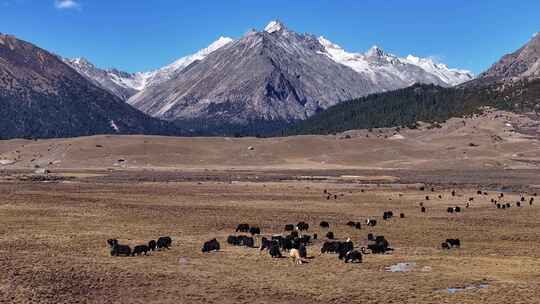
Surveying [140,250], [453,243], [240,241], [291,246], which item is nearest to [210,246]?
[240,241]

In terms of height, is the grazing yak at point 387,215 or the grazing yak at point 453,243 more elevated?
the grazing yak at point 387,215

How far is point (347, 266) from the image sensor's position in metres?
34.4

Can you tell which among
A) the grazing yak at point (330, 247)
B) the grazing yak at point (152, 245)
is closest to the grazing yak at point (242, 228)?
the grazing yak at point (330, 247)

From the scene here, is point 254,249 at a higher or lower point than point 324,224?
lower

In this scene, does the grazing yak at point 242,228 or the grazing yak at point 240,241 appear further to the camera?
the grazing yak at point 242,228

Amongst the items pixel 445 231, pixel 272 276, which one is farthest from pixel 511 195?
pixel 272 276

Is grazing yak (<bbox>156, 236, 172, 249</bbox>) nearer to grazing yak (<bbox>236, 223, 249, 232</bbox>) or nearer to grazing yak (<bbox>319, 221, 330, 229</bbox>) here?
grazing yak (<bbox>236, 223, 249, 232</bbox>)

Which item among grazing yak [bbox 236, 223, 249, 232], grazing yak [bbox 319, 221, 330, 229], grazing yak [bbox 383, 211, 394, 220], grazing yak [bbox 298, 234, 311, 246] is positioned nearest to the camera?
grazing yak [bbox 298, 234, 311, 246]

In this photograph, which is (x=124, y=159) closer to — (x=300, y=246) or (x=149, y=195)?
(x=149, y=195)

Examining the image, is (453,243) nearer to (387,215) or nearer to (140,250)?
(387,215)

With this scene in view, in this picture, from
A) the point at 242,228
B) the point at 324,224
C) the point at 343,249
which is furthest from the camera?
the point at 324,224

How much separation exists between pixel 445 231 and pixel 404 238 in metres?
5.91

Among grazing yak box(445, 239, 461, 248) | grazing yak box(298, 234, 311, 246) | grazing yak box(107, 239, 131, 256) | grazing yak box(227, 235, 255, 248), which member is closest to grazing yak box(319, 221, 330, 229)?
grazing yak box(298, 234, 311, 246)

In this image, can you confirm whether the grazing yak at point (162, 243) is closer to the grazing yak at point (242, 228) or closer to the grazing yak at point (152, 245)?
the grazing yak at point (152, 245)
